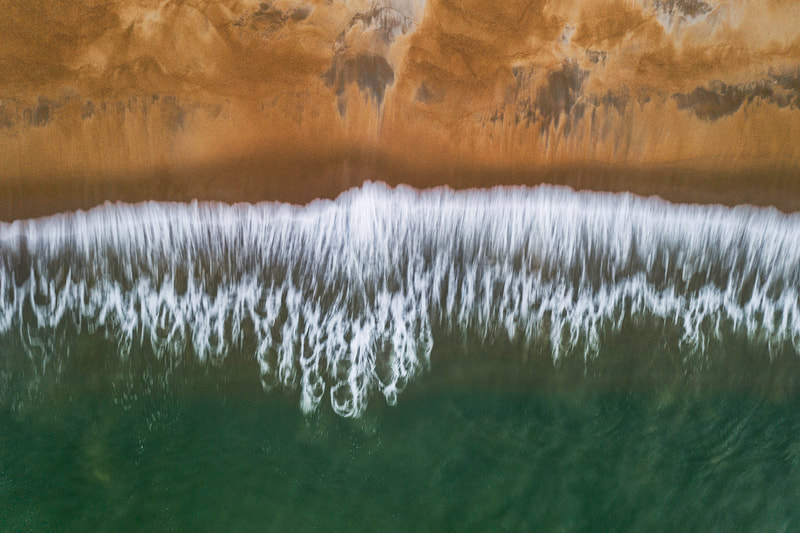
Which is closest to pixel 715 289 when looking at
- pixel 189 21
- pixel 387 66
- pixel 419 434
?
pixel 419 434

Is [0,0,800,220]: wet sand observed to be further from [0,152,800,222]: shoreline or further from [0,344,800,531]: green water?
[0,344,800,531]: green water

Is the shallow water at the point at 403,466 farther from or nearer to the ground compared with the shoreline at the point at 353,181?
nearer to the ground

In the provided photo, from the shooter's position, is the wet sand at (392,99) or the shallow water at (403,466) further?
the shallow water at (403,466)

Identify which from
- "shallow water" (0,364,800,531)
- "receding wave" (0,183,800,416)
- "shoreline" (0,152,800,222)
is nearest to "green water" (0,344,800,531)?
"shallow water" (0,364,800,531)

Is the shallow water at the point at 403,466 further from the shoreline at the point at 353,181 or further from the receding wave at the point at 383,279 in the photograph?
the shoreline at the point at 353,181

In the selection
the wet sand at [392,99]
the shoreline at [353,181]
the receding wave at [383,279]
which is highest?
the wet sand at [392,99]

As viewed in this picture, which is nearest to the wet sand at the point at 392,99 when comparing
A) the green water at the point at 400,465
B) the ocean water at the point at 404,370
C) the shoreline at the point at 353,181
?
the shoreline at the point at 353,181

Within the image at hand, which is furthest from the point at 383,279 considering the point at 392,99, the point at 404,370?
the point at 392,99

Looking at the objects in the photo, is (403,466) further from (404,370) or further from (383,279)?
(383,279)
